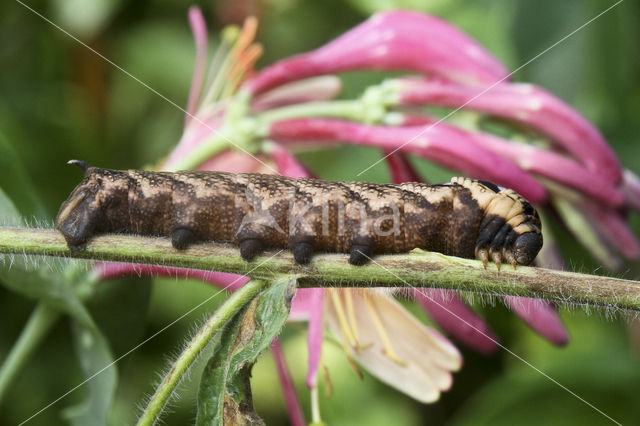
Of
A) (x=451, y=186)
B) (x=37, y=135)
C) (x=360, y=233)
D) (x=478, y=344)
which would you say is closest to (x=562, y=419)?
(x=478, y=344)

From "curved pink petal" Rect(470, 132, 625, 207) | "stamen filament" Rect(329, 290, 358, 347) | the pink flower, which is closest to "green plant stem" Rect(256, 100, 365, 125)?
the pink flower

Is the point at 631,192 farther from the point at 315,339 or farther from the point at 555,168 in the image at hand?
the point at 315,339

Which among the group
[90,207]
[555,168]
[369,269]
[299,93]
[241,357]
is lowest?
[241,357]

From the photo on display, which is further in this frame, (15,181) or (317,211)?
(15,181)

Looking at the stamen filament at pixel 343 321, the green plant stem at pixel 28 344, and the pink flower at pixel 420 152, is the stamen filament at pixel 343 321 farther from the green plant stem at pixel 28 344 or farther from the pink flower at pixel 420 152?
the green plant stem at pixel 28 344

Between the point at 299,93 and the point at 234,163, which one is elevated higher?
the point at 299,93

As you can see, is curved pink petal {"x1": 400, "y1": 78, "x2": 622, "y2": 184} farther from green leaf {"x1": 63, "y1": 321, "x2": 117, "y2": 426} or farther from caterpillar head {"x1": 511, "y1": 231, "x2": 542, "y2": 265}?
green leaf {"x1": 63, "y1": 321, "x2": 117, "y2": 426}

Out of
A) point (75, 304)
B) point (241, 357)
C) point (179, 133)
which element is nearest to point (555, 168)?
point (241, 357)
